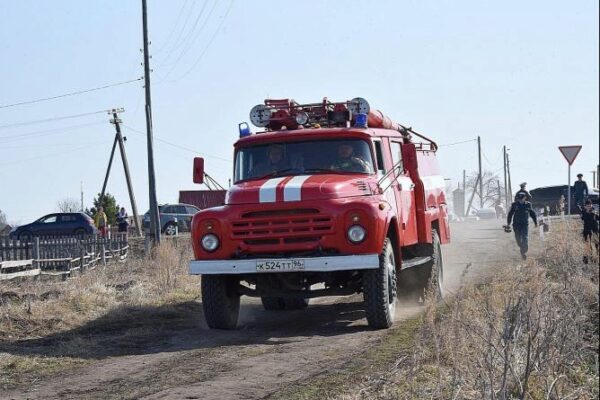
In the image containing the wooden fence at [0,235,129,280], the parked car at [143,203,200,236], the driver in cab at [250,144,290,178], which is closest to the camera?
the driver in cab at [250,144,290,178]

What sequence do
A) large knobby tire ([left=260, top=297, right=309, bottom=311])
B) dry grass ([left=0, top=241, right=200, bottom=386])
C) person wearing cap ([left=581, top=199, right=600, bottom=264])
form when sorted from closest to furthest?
1. dry grass ([left=0, top=241, right=200, bottom=386])
2. large knobby tire ([left=260, top=297, right=309, bottom=311])
3. person wearing cap ([left=581, top=199, right=600, bottom=264])

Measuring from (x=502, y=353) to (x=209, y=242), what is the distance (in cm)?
462

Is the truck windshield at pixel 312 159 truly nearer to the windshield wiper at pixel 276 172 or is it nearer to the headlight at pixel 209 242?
the windshield wiper at pixel 276 172

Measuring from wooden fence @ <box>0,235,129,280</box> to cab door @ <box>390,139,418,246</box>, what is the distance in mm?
8795

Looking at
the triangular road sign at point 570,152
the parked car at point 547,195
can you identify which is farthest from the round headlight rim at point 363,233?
the parked car at point 547,195

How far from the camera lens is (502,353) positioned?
645cm

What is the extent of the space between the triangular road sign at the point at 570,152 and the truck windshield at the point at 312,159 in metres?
10.1

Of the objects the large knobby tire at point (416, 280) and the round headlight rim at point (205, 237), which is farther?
the large knobby tire at point (416, 280)

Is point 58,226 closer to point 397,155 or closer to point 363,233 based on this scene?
point 397,155

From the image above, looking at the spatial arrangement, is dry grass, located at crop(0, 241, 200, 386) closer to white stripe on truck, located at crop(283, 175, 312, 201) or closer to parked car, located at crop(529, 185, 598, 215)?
white stripe on truck, located at crop(283, 175, 312, 201)

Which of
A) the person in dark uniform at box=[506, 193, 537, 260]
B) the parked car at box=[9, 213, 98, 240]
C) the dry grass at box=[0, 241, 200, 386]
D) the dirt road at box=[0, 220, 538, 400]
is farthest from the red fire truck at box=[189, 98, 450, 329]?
the parked car at box=[9, 213, 98, 240]

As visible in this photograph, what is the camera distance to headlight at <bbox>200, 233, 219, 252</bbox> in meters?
10.2

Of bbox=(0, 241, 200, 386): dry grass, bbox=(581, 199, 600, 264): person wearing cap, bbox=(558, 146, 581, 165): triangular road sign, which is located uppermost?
bbox=(558, 146, 581, 165): triangular road sign

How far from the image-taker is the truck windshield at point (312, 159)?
11070 mm
